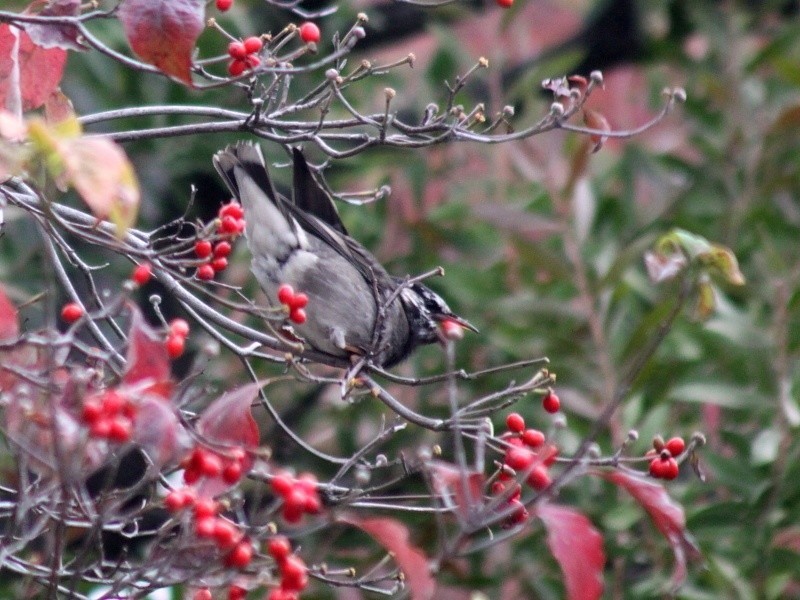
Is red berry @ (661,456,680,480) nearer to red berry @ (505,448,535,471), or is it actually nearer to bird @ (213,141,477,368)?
red berry @ (505,448,535,471)

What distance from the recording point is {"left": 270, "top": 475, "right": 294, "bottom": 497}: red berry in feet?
5.74

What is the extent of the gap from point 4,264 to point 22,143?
306cm

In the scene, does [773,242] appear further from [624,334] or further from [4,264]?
[4,264]

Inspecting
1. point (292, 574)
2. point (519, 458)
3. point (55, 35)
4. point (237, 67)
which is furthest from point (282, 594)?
point (237, 67)

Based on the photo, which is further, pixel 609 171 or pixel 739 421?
pixel 609 171

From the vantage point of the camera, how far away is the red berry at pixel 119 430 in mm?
1577

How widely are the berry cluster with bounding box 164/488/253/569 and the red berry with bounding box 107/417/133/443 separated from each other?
0.58 ft

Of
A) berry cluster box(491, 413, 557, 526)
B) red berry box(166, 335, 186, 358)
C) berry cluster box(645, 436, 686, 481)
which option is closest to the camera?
red berry box(166, 335, 186, 358)

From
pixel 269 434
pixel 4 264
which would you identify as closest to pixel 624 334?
pixel 269 434

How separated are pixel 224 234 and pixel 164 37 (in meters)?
0.47

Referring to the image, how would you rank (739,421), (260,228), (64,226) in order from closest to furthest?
(64,226), (260,228), (739,421)

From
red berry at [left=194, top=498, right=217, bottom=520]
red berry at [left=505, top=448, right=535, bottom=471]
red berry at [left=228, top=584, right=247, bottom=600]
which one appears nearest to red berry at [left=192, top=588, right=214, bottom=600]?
red berry at [left=228, top=584, right=247, bottom=600]

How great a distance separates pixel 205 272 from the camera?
2.45 m

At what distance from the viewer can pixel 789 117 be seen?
196 inches
